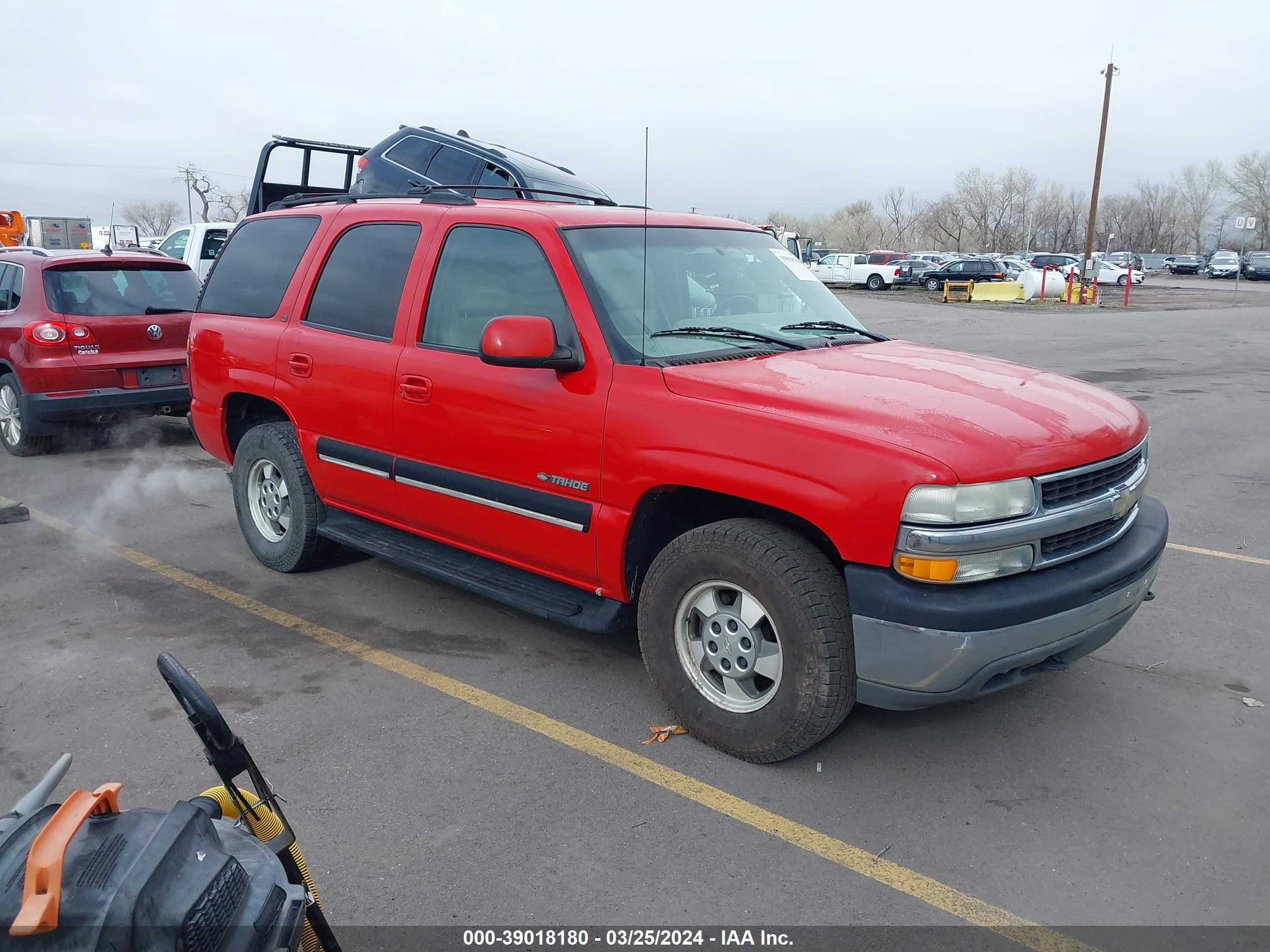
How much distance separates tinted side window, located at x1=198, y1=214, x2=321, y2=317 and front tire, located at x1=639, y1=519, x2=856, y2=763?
2.92 metres

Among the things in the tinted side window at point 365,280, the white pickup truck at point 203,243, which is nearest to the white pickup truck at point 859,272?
the white pickup truck at point 203,243

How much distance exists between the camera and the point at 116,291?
876 cm

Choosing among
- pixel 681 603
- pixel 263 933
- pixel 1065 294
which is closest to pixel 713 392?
pixel 681 603

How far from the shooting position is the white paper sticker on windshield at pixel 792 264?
4.80 meters

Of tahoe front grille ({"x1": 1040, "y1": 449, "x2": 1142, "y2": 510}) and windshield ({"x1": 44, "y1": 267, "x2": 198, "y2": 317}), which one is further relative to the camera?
windshield ({"x1": 44, "y1": 267, "x2": 198, "y2": 317})

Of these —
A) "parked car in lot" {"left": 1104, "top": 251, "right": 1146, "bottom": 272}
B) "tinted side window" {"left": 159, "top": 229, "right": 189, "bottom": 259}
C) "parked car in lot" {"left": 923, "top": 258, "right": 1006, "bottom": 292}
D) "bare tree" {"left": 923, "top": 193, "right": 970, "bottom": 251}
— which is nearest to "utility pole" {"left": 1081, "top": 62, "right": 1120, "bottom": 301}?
"parked car in lot" {"left": 923, "top": 258, "right": 1006, "bottom": 292}

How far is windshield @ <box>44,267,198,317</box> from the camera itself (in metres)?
8.49

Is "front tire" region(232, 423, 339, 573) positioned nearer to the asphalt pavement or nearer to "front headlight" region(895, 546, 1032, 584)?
the asphalt pavement

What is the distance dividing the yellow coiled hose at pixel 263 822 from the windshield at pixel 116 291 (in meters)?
7.50

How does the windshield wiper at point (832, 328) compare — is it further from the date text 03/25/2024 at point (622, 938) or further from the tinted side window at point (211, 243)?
the tinted side window at point (211, 243)

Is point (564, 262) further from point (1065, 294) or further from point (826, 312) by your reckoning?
point (1065, 294)

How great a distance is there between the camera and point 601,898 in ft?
9.20

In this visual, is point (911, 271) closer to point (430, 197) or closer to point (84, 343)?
point (84, 343)

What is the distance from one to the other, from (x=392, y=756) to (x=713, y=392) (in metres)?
1.76
